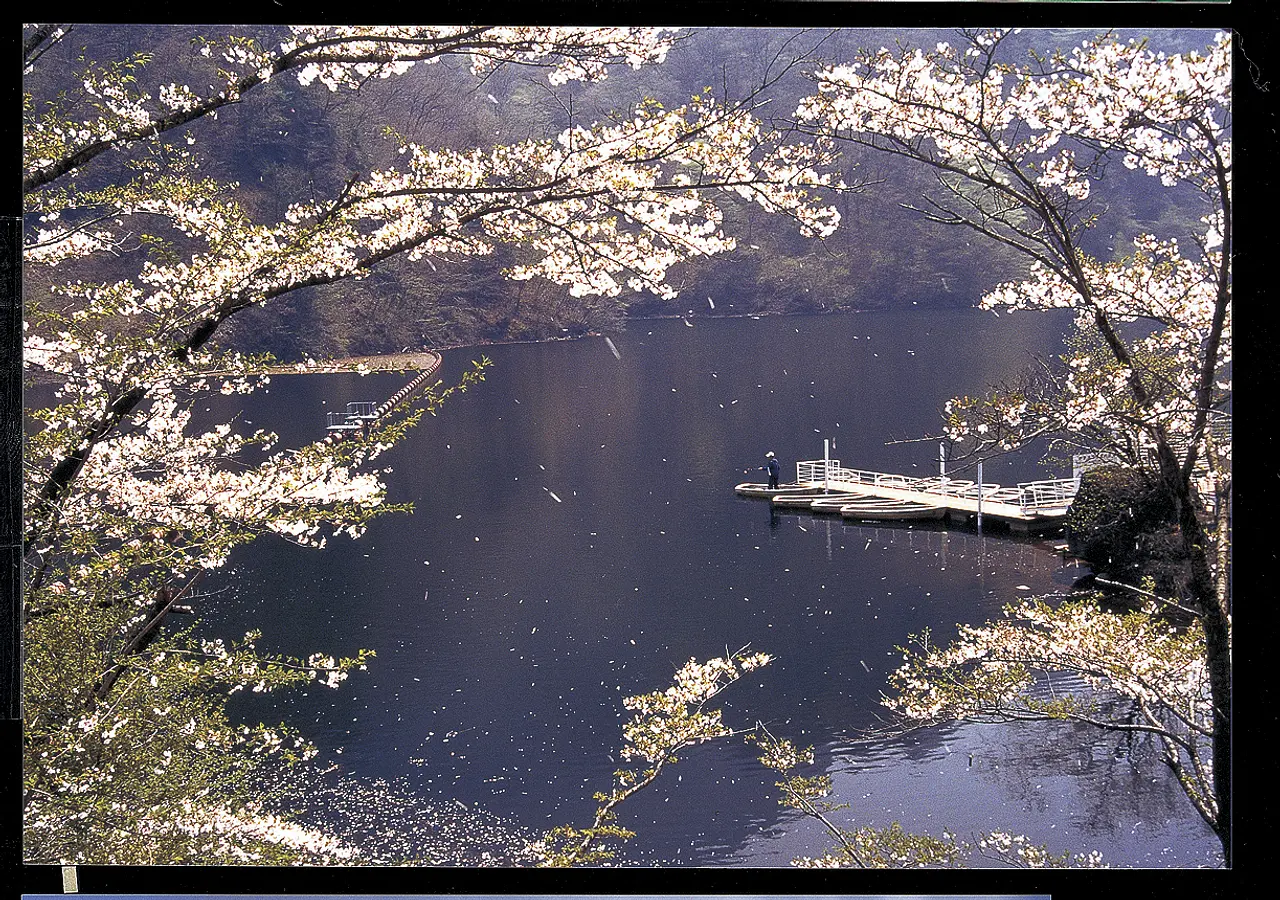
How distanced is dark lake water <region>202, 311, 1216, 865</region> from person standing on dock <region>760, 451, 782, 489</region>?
27 millimetres

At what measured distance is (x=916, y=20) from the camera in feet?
6.73

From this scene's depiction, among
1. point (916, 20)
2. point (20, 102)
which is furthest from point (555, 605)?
point (20, 102)

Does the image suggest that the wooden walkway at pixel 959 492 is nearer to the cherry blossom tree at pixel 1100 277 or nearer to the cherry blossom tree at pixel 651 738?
the cherry blossom tree at pixel 1100 277

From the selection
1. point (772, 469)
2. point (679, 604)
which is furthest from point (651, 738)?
point (772, 469)

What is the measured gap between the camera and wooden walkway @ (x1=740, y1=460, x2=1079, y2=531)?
2174 mm

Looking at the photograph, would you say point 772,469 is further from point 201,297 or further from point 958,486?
point 201,297

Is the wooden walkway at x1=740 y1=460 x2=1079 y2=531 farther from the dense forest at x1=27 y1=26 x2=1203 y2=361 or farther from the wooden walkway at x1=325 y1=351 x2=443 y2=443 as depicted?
the wooden walkway at x1=325 y1=351 x2=443 y2=443

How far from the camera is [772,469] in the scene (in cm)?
218

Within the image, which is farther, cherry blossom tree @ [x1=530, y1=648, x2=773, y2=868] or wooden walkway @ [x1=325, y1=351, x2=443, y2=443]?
wooden walkway @ [x1=325, y1=351, x2=443, y2=443]

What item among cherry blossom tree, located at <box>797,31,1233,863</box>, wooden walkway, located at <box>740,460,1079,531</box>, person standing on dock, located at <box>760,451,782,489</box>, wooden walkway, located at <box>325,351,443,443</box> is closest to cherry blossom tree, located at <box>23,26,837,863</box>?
wooden walkway, located at <box>325,351,443,443</box>

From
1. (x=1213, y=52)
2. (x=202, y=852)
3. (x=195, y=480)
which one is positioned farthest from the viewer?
(x=195, y=480)

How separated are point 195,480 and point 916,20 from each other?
222cm

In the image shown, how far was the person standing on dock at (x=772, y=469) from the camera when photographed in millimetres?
2176

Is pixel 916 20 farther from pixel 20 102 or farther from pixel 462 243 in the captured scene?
pixel 20 102
